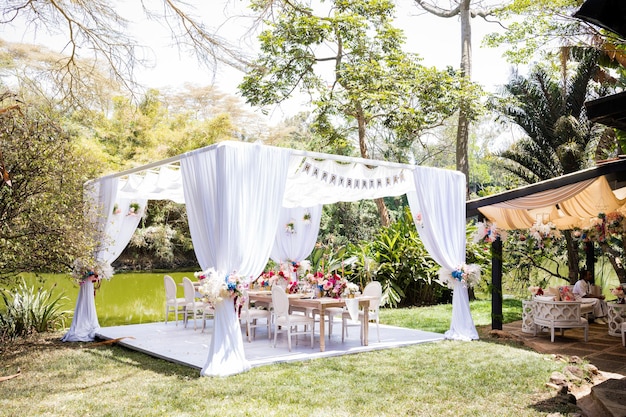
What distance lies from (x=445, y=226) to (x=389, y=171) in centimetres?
117

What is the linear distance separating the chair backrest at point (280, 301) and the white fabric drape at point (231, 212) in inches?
38.2

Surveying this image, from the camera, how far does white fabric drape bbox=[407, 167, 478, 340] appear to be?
866 cm

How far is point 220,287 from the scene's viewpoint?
6438mm

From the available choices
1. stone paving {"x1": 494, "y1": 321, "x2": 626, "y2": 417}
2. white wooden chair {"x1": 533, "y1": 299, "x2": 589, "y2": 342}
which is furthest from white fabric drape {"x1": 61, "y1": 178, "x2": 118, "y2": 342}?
white wooden chair {"x1": 533, "y1": 299, "x2": 589, "y2": 342}

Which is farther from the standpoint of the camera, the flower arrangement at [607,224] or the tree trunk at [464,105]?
the tree trunk at [464,105]

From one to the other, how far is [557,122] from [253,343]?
28.2ft

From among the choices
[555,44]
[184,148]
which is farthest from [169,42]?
[184,148]

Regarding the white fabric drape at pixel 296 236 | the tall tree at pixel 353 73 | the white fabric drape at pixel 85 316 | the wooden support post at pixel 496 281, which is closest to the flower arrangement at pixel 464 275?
the wooden support post at pixel 496 281

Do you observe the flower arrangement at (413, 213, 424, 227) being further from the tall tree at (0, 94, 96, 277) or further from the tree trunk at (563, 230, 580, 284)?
the tree trunk at (563, 230, 580, 284)

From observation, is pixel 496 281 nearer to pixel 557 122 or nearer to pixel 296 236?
pixel 296 236

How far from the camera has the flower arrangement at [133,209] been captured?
31.7ft

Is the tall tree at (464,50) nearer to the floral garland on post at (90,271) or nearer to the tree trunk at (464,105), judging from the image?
the tree trunk at (464,105)

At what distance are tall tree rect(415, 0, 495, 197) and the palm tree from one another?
1.00 metres

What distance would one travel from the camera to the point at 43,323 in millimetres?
9516
